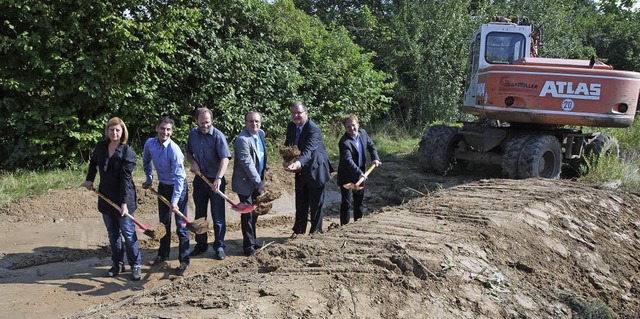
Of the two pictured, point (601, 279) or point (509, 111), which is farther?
point (509, 111)

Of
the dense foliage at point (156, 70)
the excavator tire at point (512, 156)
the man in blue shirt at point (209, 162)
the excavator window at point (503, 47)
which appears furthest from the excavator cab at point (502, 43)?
the man in blue shirt at point (209, 162)

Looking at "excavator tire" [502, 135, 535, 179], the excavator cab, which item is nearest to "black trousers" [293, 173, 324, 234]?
"excavator tire" [502, 135, 535, 179]

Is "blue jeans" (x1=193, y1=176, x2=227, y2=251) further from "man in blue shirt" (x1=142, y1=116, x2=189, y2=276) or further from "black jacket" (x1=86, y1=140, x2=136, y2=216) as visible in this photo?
"black jacket" (x1=86, y1=140, x2=136, y2=216)

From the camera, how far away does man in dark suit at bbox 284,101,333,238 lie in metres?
6.50

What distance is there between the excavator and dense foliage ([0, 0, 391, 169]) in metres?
3.98

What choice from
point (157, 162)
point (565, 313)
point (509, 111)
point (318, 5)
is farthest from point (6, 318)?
point (318, 5)

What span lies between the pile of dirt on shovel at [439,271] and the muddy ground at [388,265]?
13mm

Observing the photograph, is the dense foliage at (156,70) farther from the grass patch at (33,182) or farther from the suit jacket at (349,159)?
the suit jacket at (349,159)

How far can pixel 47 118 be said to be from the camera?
902 centimetres

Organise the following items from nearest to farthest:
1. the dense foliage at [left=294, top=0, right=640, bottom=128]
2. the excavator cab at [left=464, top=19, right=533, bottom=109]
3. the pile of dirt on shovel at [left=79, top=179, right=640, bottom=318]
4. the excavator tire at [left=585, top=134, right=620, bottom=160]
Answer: the pile of dirt on shovel at [left=79, top=179, right=640, bottom=318]
the excavator cab at [left=464, top=19, right=533, bottom=109]
the excavator tire at [left=585, top=134, right=620, bottom=160]
the dense foliage at [left=294, top=0, right=640, bottom=128]

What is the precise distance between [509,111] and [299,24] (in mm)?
6100

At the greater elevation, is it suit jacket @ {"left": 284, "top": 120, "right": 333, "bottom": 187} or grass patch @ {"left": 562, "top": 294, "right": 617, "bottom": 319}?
suit jacket @ {"left": 284, "top": 120, "right": 333, "bottom": 187}

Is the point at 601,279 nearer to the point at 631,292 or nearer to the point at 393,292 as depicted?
the point at 631,292

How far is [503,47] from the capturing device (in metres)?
10.8
